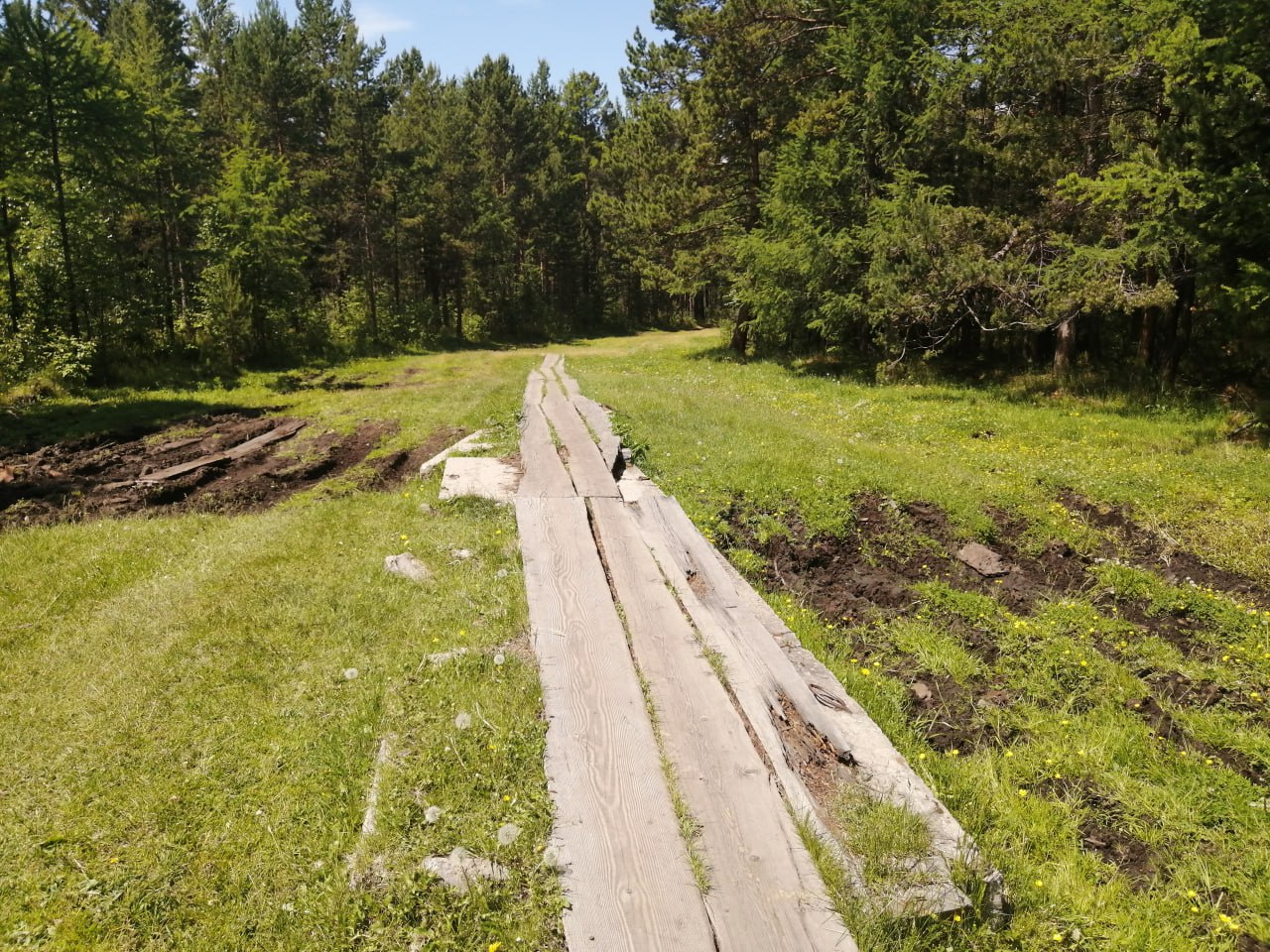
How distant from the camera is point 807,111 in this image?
70.7ft

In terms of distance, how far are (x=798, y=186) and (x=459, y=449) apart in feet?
52.3

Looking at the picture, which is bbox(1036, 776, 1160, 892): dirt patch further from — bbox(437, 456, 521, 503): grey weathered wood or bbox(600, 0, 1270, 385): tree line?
bbox(600, 0, 1270, 385): tree line

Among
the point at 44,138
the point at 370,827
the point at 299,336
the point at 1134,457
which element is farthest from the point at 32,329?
the point at 1134,457

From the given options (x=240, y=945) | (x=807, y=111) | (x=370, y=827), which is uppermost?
(x=807, y=111)

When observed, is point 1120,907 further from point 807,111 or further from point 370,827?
point 807,111

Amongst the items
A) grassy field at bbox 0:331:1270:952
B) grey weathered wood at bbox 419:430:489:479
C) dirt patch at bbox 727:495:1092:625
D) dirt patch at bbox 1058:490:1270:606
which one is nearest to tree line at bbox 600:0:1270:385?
grassy field at bbox 0:331:1270:952

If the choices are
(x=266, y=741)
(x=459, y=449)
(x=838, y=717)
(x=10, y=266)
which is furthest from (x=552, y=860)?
(x=10, y=266)

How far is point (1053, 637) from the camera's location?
5.94m

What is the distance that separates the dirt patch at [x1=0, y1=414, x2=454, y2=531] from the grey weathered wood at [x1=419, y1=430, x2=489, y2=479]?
623 millimetres

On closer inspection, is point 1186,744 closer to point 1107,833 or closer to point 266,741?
point 1107,833

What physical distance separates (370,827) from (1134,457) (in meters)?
12.4

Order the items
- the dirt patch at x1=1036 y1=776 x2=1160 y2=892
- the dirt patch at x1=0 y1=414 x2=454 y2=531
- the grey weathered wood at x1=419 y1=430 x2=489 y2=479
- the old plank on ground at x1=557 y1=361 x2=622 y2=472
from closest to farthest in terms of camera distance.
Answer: the dirt patch at x1=1036 y1=776 x2=1160 y2=892, the old plank on ground at x1=557 y1=361 x2=622 y2=472, the dirt patch at x1=0 y1=414 x2=454 y2=531, the grey weathered wood at x1=419 y1=430 x2=489 y2=479

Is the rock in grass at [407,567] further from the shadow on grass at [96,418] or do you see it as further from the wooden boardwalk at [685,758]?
the shadow on grass at [96,418]

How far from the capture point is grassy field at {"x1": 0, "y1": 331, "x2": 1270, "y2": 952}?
3.06 meters
